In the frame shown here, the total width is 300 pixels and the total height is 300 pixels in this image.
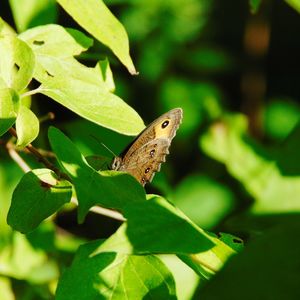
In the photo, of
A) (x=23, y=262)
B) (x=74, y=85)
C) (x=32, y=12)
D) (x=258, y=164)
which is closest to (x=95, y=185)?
(x=74, y=85)

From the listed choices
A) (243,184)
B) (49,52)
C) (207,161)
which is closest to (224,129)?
(207,161)

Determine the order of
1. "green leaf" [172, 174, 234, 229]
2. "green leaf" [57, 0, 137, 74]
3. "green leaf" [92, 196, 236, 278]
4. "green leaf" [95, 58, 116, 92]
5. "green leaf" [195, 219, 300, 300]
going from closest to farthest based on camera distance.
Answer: "green leaf" [195, 219, 300, 300] < "green leaf" [92, 196, 236, 278] < "green leaf" [57, 0, 137, 74] < "green leaf" [95, 58, 116, 92] < "green leaf" [172, 174, 234, 229]

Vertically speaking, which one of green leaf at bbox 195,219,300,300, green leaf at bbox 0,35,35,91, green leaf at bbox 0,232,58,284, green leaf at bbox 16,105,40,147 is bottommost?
green leaf at bbox 0,232,58,284

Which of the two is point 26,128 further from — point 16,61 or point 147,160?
point 147,160

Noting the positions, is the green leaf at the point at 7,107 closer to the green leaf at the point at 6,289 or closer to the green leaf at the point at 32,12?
the green leaf at the point at 32,12

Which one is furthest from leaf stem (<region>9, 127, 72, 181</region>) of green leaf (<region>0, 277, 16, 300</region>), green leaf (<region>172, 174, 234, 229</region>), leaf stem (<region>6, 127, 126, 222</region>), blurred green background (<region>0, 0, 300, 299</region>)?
green leaf (<region>172, 174, 234, 229</region>)

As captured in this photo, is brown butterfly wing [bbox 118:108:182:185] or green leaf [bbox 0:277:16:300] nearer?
brown butterfly wing [bbox 118:108:182:185]

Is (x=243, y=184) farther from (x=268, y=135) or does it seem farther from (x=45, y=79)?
(x=45, y=79)

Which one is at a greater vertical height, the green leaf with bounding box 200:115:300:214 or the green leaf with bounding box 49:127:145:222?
the green leaf with bounding box 49:127:145:222

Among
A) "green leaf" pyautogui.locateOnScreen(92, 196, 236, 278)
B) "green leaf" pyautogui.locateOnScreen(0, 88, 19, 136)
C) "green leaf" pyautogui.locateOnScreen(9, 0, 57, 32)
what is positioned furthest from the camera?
"green leaf" pyautogui.locateOnScreen(9, 0, 57, 32)

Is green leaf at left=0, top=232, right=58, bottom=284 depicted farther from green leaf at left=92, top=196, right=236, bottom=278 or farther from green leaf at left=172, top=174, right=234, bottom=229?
green leaf at left=92, top=196, right=236, bottom=278
